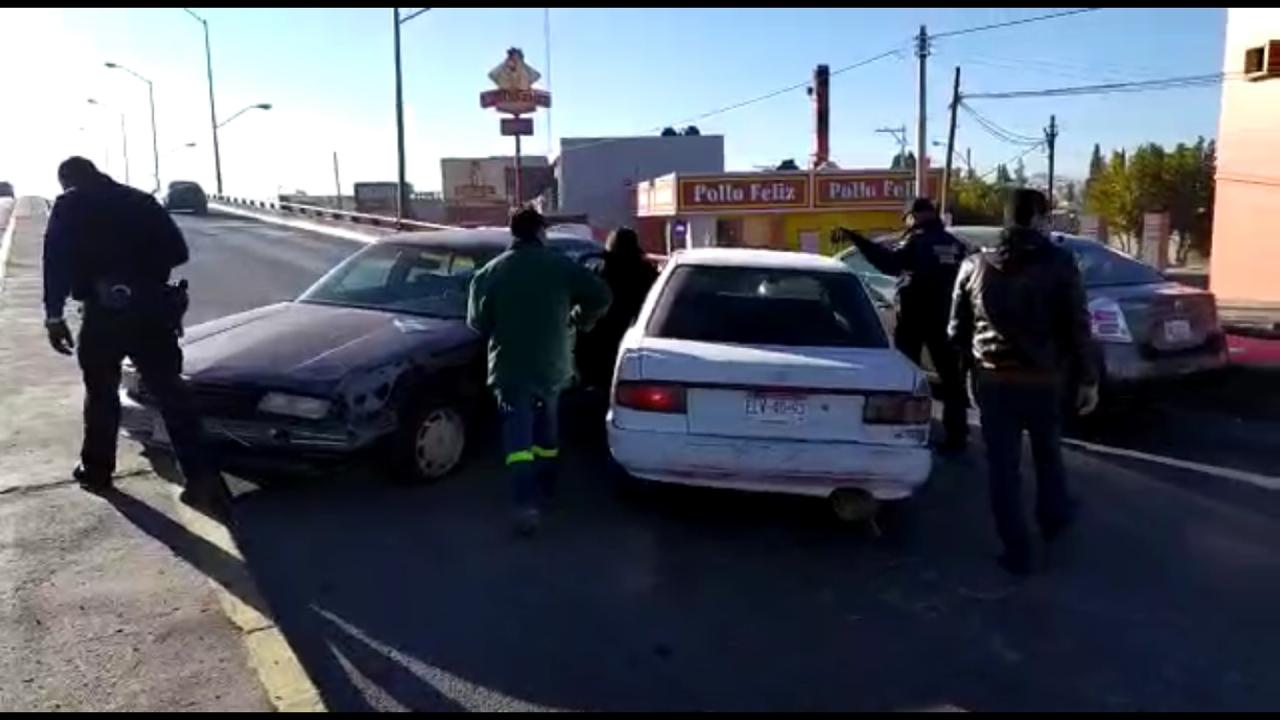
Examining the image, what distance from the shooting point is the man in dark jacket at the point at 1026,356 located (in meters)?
4.38

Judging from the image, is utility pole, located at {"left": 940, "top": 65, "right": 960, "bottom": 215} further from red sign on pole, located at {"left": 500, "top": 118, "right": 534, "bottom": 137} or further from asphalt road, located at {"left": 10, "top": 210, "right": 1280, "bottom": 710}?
asphalt road, located at {"left": 10, "top": 210, "right": 1280, "bottom": 710}

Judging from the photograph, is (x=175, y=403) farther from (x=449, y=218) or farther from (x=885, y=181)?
(x=449, y=218)

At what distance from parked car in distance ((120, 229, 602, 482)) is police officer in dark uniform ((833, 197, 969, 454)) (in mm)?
2664

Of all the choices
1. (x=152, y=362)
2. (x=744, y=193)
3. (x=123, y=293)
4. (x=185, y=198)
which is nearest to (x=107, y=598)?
(x=152, y=362)

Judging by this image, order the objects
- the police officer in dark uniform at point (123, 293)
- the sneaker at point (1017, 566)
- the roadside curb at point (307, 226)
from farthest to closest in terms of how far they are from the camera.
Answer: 1. the roadside curb at point (307, 226)
2. the police officer in dark uniform at point (123, 293)
3. the sneaker at point (1017, 566)

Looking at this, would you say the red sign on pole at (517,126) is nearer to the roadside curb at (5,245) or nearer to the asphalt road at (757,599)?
the roadside curb at (5,245)

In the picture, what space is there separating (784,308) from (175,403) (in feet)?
10.5

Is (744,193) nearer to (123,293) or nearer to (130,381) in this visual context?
(130,381)

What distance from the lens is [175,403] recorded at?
5.09m

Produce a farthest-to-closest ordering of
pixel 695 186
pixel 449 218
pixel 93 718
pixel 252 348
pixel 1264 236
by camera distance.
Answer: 1. pixel 449 218
2. pixel 695 186
3. pixel 1264 236
4. pixel 252 348
5. pixel 93 718

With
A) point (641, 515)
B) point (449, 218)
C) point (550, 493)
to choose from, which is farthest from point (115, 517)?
point (449, 218)

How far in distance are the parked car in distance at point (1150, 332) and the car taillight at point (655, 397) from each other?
3162mm

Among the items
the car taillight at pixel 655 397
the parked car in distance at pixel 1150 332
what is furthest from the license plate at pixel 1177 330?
the car taillight at pixel 655 397

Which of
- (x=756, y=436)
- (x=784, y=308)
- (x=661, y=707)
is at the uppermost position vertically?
(x=784, y=308)
